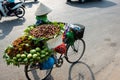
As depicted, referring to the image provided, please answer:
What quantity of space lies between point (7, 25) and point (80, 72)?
534 cm

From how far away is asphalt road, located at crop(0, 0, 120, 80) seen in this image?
6.41 metres

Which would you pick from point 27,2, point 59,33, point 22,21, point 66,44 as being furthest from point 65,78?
point 27,2

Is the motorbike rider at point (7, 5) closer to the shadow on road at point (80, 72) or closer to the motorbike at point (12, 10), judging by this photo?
the motorbike at point (12, 10)

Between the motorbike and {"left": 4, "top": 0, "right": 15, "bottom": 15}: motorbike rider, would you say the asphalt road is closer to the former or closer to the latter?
the motorbike

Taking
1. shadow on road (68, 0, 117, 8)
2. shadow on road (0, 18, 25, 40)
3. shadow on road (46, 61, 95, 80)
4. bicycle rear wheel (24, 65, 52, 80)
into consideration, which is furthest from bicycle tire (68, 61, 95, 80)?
shadow on road (68, 0, 117, 8)

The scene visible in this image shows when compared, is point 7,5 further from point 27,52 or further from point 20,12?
point 27,52

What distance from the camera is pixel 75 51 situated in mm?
6742

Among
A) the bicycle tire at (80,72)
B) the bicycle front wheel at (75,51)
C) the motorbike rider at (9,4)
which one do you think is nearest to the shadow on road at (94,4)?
the motorbike rider at (9,4)

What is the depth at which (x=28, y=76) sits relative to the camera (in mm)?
5715

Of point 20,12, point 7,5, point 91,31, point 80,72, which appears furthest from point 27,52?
point 7,5

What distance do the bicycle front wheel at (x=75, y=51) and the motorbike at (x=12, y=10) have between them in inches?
222

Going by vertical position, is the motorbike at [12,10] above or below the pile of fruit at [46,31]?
below

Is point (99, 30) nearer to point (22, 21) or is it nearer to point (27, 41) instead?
point (22, 21)

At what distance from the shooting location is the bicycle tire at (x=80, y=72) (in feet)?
19.9
